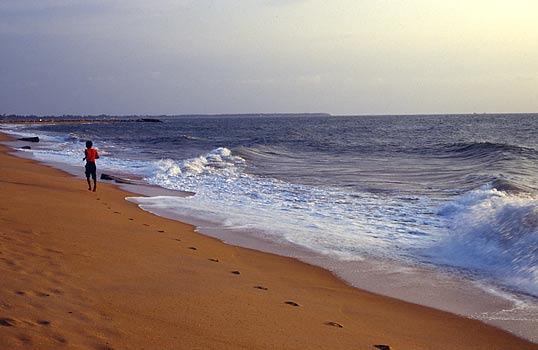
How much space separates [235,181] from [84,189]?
5.37 m

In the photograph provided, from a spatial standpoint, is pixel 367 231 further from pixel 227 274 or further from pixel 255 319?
pixel 255 319

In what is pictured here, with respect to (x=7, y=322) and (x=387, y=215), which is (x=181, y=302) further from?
(x=387, y=215)

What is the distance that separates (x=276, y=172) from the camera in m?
22.2

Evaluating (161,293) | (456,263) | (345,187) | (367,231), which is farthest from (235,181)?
(161,293)

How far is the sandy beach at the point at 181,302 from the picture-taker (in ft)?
13.6

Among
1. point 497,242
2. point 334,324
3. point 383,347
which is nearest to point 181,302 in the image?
point 334,324

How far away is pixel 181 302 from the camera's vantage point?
5078 mm

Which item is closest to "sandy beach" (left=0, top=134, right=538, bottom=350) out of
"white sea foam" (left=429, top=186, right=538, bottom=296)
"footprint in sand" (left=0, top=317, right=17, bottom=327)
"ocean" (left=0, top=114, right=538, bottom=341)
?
"footprint in sand" (left=0, top=317, right=17, bottom=327)

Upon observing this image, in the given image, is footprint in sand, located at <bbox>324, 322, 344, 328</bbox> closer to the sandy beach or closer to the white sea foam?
the sandy beach

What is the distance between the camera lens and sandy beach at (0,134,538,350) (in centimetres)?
416

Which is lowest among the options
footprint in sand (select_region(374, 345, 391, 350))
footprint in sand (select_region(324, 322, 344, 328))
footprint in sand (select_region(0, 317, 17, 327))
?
footprint in sand (select_region(374, 345, 391, 350))

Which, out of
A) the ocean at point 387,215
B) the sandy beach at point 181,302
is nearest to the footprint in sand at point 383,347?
the sandy beach at point 181,302

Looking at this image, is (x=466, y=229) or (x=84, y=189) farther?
(x=84, y=189)

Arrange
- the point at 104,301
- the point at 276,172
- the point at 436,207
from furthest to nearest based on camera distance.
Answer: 1. the point at 276,172
2. the point at 436,207
3. the point at 104,301
